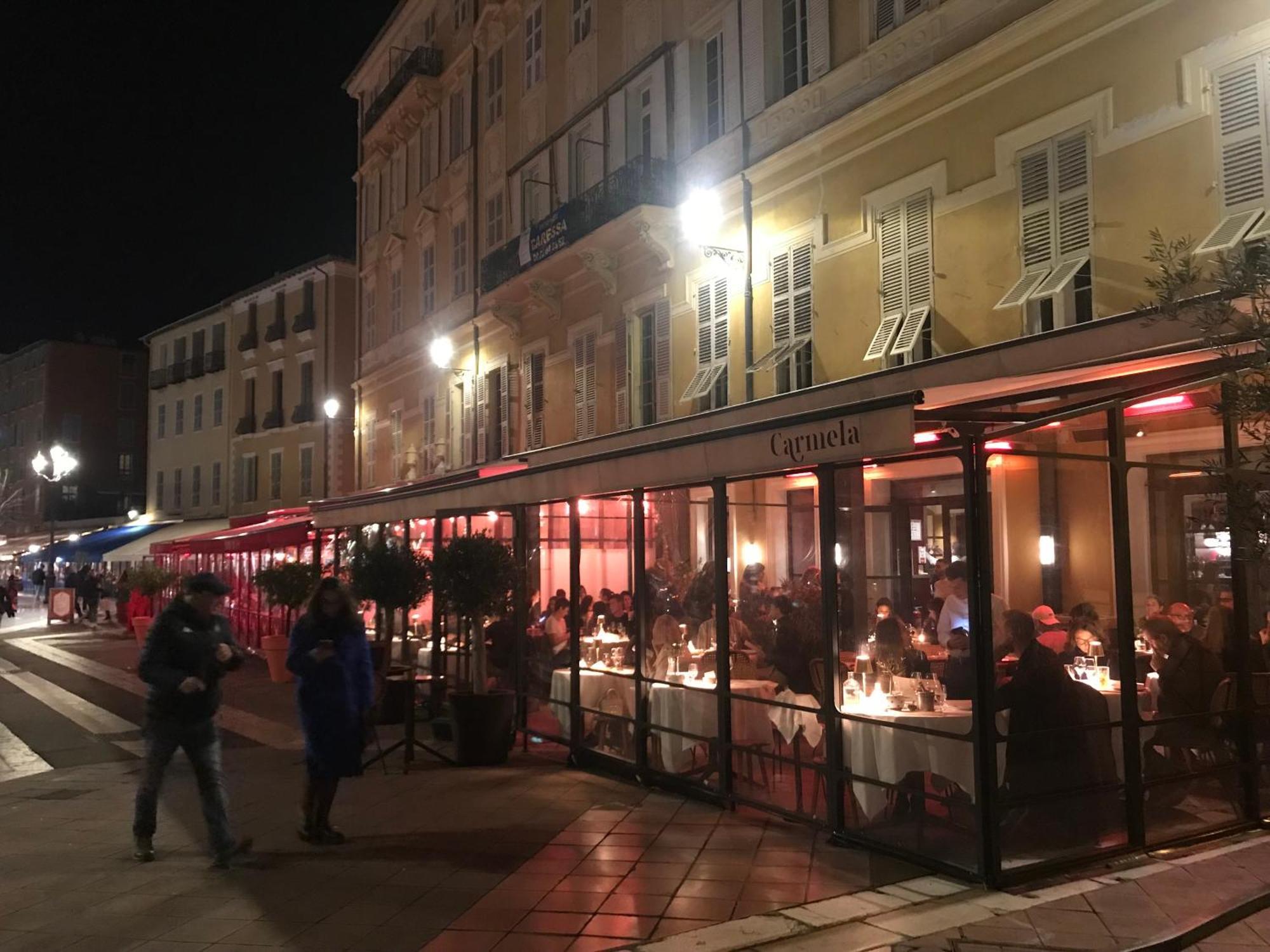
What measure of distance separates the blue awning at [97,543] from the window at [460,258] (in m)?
15.8

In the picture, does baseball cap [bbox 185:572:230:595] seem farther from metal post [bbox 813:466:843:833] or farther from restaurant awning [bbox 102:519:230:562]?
restaurant awning [bbox 102:519:230:562]

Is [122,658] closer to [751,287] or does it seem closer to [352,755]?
[751,287]

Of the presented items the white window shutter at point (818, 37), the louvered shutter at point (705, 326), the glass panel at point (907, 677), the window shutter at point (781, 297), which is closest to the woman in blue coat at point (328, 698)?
the glass panel at point (907, 677)

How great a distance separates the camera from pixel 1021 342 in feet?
33.3

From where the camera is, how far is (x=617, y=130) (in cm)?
1680

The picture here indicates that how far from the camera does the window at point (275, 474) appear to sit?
34500 millimetres

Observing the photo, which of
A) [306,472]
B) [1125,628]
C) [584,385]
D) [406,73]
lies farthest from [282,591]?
[306,472]

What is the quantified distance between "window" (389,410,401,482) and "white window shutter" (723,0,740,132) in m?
13.9

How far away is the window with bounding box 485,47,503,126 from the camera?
2141cm

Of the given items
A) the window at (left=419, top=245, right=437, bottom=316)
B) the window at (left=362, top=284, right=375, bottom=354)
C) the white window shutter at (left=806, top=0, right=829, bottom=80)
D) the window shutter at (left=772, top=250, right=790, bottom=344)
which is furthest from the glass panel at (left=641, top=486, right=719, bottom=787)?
the window at (left=362, top=284, right=375, bottom=354)

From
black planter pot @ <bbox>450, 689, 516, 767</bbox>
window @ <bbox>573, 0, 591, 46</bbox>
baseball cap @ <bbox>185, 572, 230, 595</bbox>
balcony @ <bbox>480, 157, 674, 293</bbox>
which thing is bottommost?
black planter pot @ <bbox>450, 689, 516, 767</bbox>

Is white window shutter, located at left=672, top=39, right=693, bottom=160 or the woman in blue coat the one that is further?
white window shutter, located at left=672, top=39, right=693, bottom=160

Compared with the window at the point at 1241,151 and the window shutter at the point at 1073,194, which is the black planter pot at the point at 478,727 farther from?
the window at the point at 1241,151

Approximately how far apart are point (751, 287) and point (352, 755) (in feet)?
30.3
